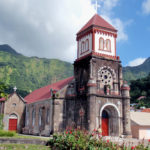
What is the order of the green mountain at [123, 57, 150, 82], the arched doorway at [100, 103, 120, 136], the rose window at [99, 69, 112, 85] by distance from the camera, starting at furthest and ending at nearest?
the green mountain at [123, 57, 150, 82] → the rose window at [99, 69, 112, 85] → the arched doorway at [100, 103, 120, 136]

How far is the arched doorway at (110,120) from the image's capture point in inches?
1266

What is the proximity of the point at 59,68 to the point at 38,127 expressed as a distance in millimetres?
152315

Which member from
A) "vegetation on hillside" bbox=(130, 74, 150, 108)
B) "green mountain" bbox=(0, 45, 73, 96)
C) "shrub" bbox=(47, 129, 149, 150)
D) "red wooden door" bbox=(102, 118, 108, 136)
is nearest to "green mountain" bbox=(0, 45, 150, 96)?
"green mountain" bbox=(0, 45, 73, 96)

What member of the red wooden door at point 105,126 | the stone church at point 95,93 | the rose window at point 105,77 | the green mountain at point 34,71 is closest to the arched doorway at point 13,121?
the stone church at point 95,93

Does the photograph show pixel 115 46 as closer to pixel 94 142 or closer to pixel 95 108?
pixel 95 108

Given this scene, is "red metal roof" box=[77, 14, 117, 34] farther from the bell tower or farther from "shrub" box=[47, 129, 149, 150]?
"shrub" box=[47, 129, 149, 150]

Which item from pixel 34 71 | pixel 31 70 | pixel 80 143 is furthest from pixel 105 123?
pixel 34 71

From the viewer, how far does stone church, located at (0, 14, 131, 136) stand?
31.0 m

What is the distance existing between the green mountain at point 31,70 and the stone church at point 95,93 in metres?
88.6

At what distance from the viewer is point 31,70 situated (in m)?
159

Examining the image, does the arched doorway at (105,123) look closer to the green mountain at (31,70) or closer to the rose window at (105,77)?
the rose window at (105,77)

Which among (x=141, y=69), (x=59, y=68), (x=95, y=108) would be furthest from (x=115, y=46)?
(x=141, y=69)

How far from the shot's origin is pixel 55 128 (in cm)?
3212

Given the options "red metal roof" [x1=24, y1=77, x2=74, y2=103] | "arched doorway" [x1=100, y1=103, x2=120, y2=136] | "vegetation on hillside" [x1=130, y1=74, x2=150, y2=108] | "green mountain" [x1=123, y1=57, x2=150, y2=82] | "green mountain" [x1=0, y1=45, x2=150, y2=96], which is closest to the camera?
"arched doorway" [x1=100, y1=103, x2=120, y2=136]
